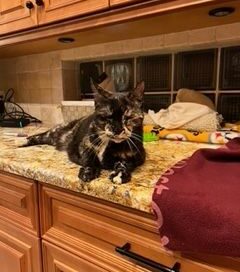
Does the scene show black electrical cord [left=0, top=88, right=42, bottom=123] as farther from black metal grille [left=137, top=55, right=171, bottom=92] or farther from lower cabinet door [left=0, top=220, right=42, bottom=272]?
lower cabinet door [left=0, top=220, right=42, bottom=272]

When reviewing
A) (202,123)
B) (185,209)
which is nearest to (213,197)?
(185,209)

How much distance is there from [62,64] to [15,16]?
403mm

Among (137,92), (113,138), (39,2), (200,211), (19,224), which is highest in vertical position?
(39,2)

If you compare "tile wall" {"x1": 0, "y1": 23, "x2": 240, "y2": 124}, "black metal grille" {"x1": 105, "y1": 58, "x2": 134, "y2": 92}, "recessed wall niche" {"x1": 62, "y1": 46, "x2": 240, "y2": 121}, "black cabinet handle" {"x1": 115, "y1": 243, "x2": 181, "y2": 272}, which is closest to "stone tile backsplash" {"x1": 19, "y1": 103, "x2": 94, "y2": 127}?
"tile wall" {"x1": 0, "y1": 23, "x2": 240, "y2": 124}

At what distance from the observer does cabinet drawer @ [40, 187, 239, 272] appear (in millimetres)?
534

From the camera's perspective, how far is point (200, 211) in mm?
454

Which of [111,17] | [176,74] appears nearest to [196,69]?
[176,74]

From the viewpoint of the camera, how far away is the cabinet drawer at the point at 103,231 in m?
0.53

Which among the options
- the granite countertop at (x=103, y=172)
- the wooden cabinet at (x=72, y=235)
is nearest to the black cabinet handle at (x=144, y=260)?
the wooden cabinet at (x=72, y=235)

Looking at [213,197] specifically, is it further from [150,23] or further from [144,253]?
[150,23]

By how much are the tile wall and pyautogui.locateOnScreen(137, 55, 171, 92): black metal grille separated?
5 centimetres

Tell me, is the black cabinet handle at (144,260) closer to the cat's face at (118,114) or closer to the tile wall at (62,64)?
the cat's face at (118,114)

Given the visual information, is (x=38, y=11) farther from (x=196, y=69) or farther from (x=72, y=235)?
(x=72, y=235)

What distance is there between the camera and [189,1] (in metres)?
0.71
